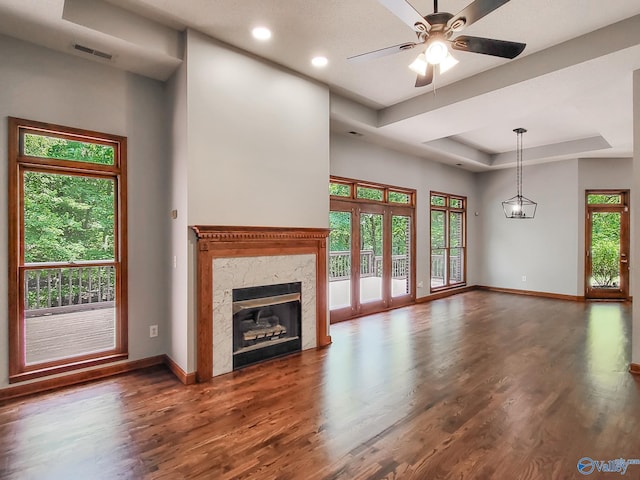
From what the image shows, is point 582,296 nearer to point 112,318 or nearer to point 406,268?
point 406,268

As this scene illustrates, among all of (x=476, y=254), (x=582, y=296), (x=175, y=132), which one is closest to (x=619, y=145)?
(x=582, y=296)

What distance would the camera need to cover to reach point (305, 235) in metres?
4.14

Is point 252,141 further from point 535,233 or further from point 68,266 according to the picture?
point 535,233

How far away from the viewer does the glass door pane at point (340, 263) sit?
18.6ft

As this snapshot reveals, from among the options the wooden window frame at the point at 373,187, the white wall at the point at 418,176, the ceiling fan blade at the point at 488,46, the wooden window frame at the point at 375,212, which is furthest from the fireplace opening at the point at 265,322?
the ceiling fan blade at the point at 488,46

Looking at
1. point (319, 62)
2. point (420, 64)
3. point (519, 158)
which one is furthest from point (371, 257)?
point (519, 158)

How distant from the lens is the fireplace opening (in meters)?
3.62

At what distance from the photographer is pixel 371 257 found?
620 centimetres

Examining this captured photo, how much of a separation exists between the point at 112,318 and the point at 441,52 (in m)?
3.89

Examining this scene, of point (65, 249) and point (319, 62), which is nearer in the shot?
point (65, 249)

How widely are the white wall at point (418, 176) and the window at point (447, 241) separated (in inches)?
8.4

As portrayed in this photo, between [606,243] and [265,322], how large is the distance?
7846 millimetres

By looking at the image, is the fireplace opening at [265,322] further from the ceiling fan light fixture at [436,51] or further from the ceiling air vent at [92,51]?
the ceiling fan light fixture at [436,51]

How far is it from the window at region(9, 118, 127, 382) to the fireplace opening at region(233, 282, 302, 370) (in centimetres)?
116
